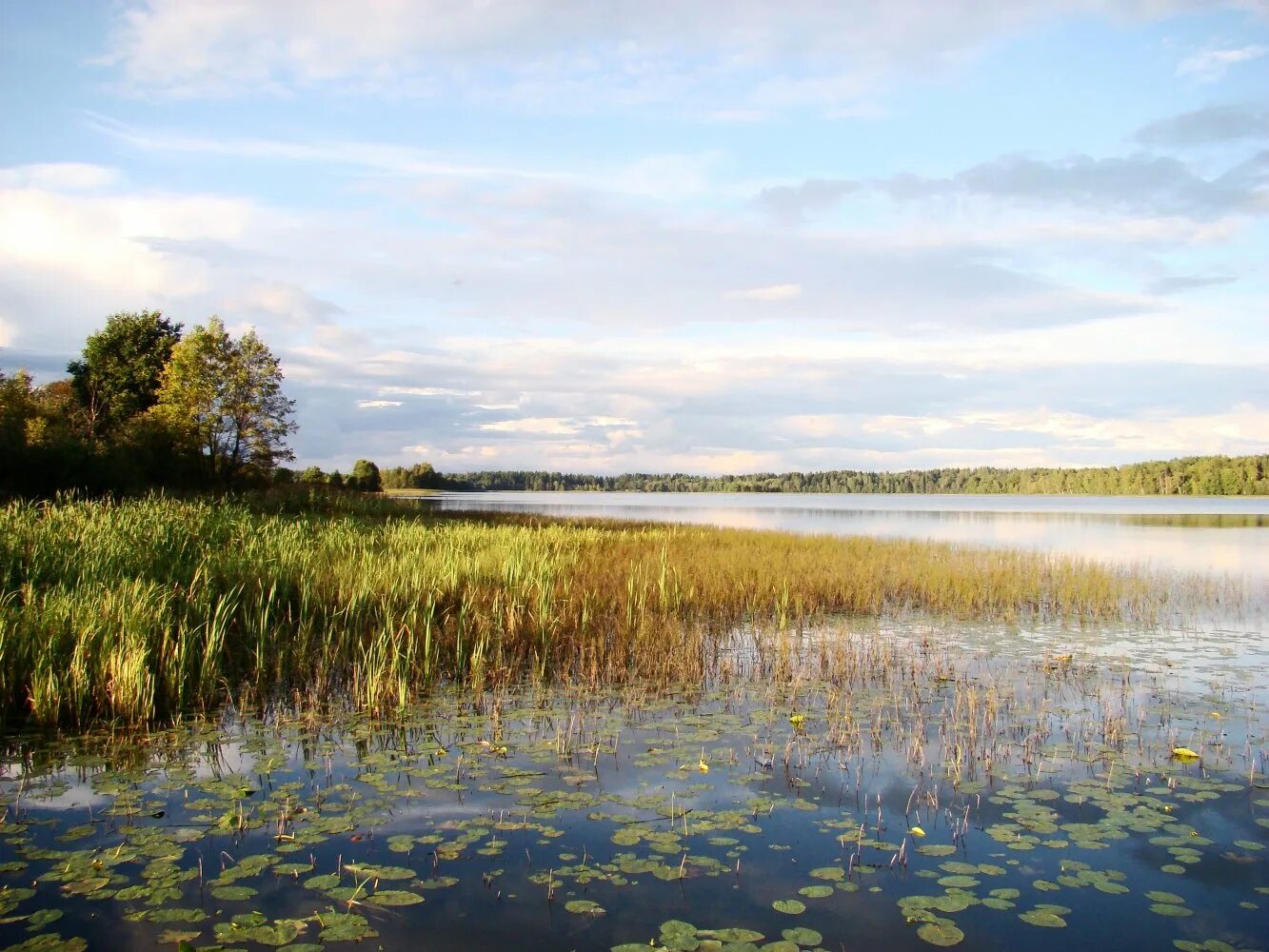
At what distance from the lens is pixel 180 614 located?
11.1 m

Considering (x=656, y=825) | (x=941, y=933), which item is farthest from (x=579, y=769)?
(x=941, y=933)

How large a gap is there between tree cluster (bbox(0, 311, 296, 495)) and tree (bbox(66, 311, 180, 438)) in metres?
0.07

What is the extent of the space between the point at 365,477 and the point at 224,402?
7108cm

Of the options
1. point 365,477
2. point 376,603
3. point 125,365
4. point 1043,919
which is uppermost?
point 125,365

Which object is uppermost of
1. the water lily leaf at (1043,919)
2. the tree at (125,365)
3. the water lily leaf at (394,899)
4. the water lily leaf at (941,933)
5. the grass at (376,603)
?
the tree at (125,365)

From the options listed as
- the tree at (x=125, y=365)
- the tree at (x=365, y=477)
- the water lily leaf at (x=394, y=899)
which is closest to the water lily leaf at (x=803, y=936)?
the water lily leaf at (x=394, y=899)

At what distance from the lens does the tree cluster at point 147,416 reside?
105 ft

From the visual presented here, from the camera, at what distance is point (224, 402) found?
47750mm

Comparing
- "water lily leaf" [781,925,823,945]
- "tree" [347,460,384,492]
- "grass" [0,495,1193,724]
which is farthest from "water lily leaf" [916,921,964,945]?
"tree" [347,460,384,492]

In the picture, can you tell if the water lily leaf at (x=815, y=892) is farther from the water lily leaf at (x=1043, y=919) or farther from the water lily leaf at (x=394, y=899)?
the water lily leaf at (x=394, y=899)

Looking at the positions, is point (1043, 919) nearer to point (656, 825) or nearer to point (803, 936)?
point (803, 936)

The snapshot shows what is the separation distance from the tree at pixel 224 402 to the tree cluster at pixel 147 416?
0.06m

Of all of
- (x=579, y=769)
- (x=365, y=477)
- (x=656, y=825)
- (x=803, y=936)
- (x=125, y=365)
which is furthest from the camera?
(x=365, y=477)

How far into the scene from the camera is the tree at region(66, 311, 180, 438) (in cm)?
5416
